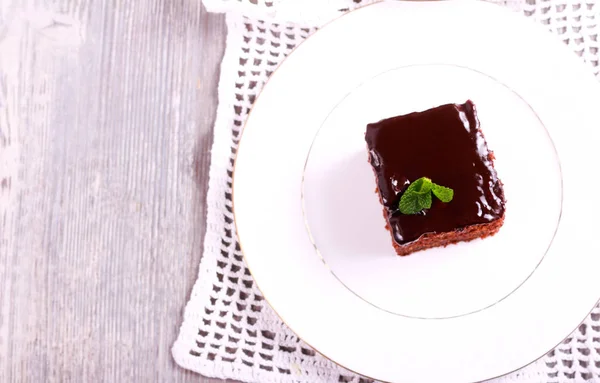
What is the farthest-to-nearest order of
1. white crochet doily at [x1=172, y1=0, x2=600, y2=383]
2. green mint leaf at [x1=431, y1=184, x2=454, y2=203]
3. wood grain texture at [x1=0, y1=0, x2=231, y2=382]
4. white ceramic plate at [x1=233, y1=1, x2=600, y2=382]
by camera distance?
wood grain texture at [x1=0, y1=0, x2=231, y2=382] < white crochet doily at [x1=172, y1=0, x2=600, y2=383] < white ceramic plate at [x1=233, y1=1, x2=600, y2=382] < green mint leaf at [x1=431, y1=184, x2=454, y2=203]

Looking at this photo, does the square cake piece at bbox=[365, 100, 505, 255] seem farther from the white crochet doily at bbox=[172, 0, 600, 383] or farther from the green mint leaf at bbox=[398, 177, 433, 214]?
the white crochet doily at bbox=[172, 0, 600, 383]

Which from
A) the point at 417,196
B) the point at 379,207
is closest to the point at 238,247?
the point at 379,207

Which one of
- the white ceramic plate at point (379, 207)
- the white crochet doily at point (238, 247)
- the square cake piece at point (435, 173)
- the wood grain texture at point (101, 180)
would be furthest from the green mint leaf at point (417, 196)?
the wood grain texture at point (101, 180)

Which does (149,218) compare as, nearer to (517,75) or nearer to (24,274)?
(24,274)

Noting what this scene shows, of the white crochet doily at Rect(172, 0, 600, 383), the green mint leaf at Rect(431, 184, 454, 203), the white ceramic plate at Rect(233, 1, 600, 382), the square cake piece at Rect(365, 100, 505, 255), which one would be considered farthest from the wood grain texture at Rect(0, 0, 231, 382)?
the green mint leaf at Rect(431, 184, 454, 203)

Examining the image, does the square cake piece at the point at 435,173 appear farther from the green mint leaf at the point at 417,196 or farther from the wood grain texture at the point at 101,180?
the wood grain texture at the point at 101,180
